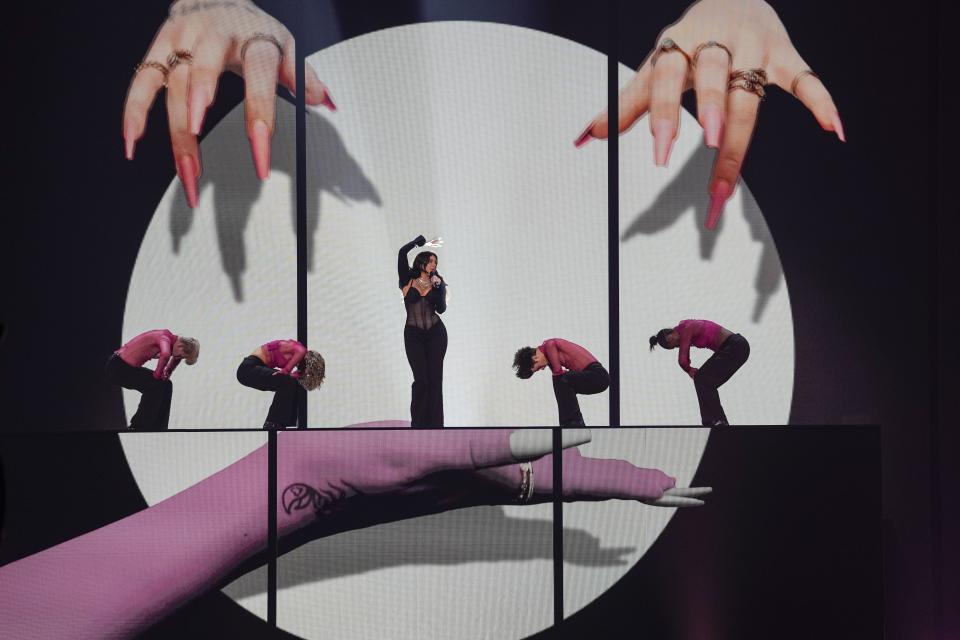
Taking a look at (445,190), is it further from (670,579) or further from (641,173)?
(670,579)

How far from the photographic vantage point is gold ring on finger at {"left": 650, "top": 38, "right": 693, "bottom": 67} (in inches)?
167

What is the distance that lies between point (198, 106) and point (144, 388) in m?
1.36

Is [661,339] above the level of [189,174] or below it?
below

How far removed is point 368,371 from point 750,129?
2138mm

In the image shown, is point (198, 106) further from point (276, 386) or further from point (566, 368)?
point (566, 368)

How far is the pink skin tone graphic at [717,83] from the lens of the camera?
4207mm

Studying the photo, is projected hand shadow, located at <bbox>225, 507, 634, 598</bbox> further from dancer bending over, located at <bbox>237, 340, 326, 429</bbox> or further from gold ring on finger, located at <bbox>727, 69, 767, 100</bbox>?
gold ring on finger, located at <bbox>727, 69, 767, 100</bbox>

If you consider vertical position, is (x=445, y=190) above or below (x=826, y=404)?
above

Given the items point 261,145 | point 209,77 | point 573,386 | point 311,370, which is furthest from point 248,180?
point 573,386

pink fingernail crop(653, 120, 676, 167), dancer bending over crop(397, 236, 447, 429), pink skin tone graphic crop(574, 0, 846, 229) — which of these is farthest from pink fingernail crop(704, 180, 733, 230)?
dancer bending over crop(397, 236, 447, 429)

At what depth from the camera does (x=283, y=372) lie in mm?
4188

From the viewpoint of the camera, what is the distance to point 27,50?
4.36 metres

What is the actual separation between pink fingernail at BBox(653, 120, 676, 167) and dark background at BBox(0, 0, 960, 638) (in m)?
0.36

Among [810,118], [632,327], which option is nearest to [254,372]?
[632,327]
